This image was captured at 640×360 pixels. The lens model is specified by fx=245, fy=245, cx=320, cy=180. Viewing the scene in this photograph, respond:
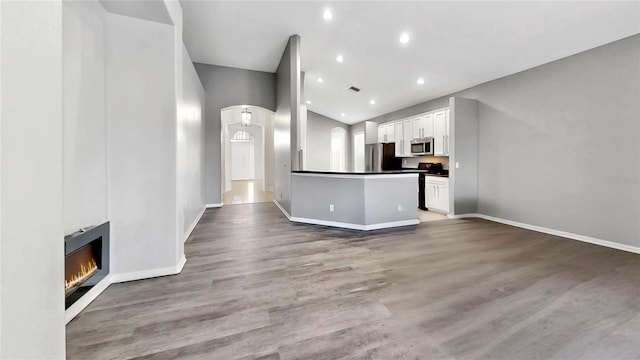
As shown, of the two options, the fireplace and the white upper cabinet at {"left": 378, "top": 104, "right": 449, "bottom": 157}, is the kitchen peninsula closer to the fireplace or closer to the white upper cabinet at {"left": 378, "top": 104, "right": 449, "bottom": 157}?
the white upper cabinet at {"left": 378, "top": 104, "right": 449, "bottom": 157}

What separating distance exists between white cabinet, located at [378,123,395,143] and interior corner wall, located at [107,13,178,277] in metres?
6.31

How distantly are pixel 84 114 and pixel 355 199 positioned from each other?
366 centimetres

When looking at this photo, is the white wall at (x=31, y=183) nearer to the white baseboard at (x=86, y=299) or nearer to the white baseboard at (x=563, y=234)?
the white baseboard at (x=86, y=299)

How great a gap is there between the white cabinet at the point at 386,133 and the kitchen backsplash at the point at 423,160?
820 mm

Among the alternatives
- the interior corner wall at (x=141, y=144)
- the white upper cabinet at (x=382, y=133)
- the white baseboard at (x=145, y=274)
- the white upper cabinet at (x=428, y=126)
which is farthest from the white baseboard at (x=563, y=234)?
the interior corner wall at (x=141, y=144)

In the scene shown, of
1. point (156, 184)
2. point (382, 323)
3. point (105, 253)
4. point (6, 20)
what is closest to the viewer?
point (6, 20)

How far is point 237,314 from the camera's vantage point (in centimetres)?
192

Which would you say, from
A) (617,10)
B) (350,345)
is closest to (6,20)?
(350,345)

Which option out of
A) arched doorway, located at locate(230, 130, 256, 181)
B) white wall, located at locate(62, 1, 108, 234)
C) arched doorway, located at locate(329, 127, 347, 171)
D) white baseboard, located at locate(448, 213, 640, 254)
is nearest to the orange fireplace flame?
white wall, located at locate(62, 1, 108, 234)

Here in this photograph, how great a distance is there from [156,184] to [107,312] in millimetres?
1171

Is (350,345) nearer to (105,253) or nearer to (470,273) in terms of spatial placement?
(470,273)

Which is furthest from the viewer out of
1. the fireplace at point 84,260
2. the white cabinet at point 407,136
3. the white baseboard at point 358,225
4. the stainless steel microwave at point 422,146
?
the white cabinet at point 407,136

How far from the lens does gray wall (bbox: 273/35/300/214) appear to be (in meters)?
4.92

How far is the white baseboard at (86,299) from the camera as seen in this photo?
183 centimetres
